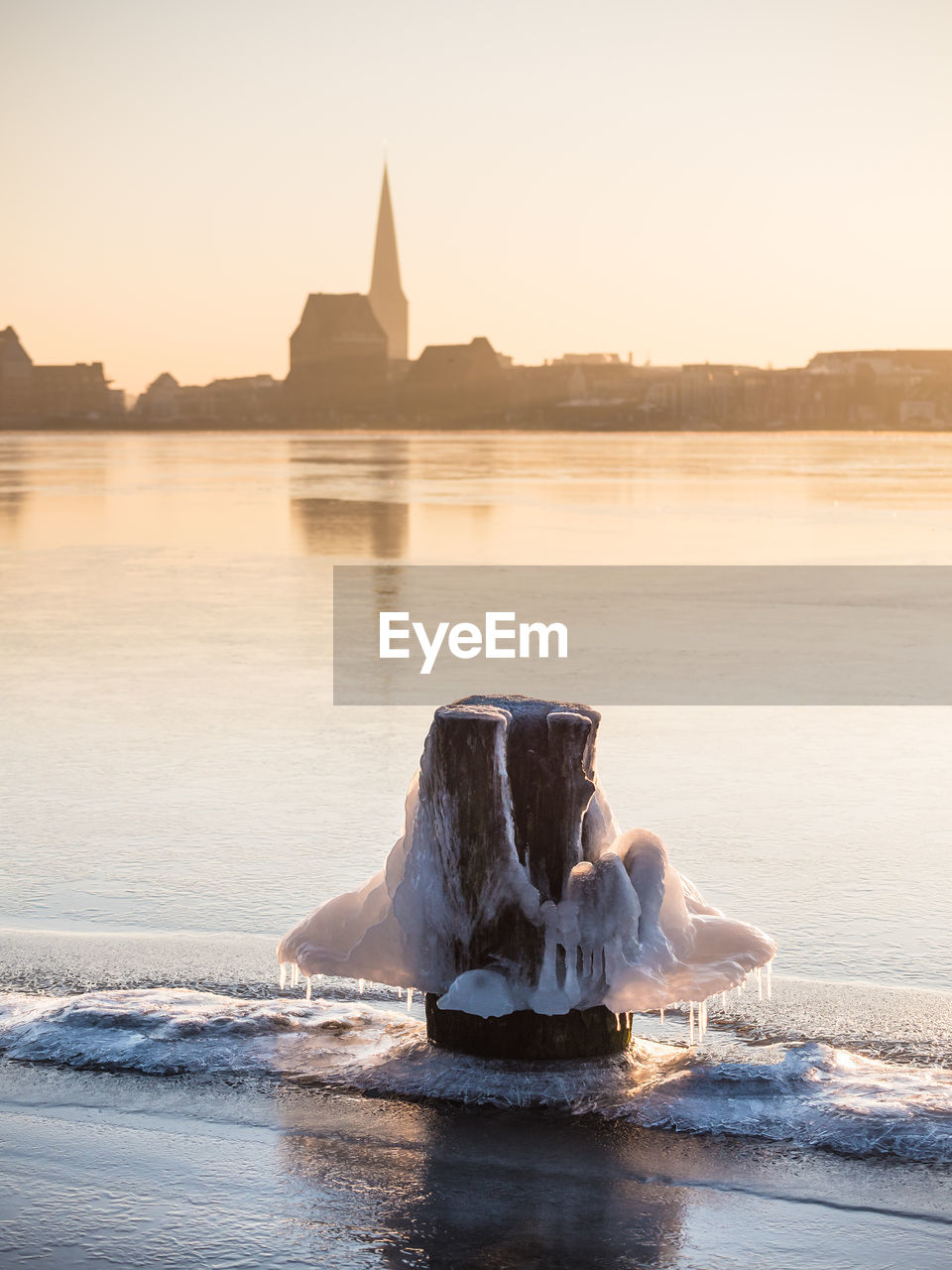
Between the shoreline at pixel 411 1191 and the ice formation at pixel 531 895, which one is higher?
the ice formation at pixel 531 895

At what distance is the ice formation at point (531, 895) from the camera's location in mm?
4902

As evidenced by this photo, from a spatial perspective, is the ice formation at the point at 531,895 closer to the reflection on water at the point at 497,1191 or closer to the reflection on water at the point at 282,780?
the reflection on water at the point at 497,1191

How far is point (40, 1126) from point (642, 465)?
65.3 meters

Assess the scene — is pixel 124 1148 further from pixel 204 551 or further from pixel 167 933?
pixel 204 551

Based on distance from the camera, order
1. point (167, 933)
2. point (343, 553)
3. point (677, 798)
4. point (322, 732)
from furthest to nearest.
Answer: point (343, 553)
point (322, 732)
point (677, 798)
point (167, 933)

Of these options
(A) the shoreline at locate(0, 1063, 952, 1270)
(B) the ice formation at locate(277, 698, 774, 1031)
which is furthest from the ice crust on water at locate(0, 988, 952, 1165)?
(B) the ice formation at locate(277, 698, 774, 1031)

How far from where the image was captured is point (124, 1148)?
14.9 ft

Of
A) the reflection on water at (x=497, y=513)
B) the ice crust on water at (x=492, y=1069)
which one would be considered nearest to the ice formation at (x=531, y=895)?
the ice crust on water at (x=492, y=1069)

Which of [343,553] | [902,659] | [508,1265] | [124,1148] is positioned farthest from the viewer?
[343,553]

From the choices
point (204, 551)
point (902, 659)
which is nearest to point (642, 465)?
point (204, 551)

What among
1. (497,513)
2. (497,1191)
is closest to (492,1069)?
(497,1191)

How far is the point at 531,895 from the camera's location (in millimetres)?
4930

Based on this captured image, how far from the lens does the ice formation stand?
490cm

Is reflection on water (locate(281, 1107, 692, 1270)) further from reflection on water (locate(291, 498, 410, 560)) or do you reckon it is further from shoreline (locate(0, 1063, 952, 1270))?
reflection on water (locate(291, 498, 410, 560))
